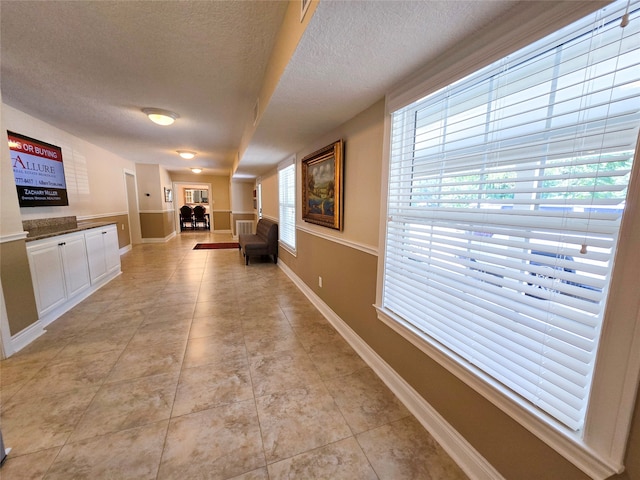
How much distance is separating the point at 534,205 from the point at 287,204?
3850mm

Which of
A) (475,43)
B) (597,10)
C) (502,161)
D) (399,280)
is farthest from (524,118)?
(399,280)

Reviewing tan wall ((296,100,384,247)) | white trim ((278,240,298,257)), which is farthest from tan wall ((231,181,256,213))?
tan wall ((296,100,384,247))

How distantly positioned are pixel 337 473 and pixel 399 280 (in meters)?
1.08

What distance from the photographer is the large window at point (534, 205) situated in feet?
2.58

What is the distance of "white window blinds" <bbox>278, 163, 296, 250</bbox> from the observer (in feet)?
13.6

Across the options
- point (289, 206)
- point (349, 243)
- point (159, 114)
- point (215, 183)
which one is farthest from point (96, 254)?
point (215, 183)

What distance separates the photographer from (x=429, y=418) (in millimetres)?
1456

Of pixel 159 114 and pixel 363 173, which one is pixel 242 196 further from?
pixel 363 173

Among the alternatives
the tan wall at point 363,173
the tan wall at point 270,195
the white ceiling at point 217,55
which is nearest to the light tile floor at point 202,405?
the tan wall at point 363,173

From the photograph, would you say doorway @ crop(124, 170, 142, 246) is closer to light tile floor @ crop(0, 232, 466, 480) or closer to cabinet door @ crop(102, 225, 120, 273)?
cabinet door @ crop(102, 225, 120, 273)

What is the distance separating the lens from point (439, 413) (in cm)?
140

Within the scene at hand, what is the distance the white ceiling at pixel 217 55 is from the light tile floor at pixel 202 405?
6.70ft

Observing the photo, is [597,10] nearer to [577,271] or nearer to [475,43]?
[475,43]

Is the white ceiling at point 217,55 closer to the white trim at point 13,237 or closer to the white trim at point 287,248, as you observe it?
the white trim at point 13,237
